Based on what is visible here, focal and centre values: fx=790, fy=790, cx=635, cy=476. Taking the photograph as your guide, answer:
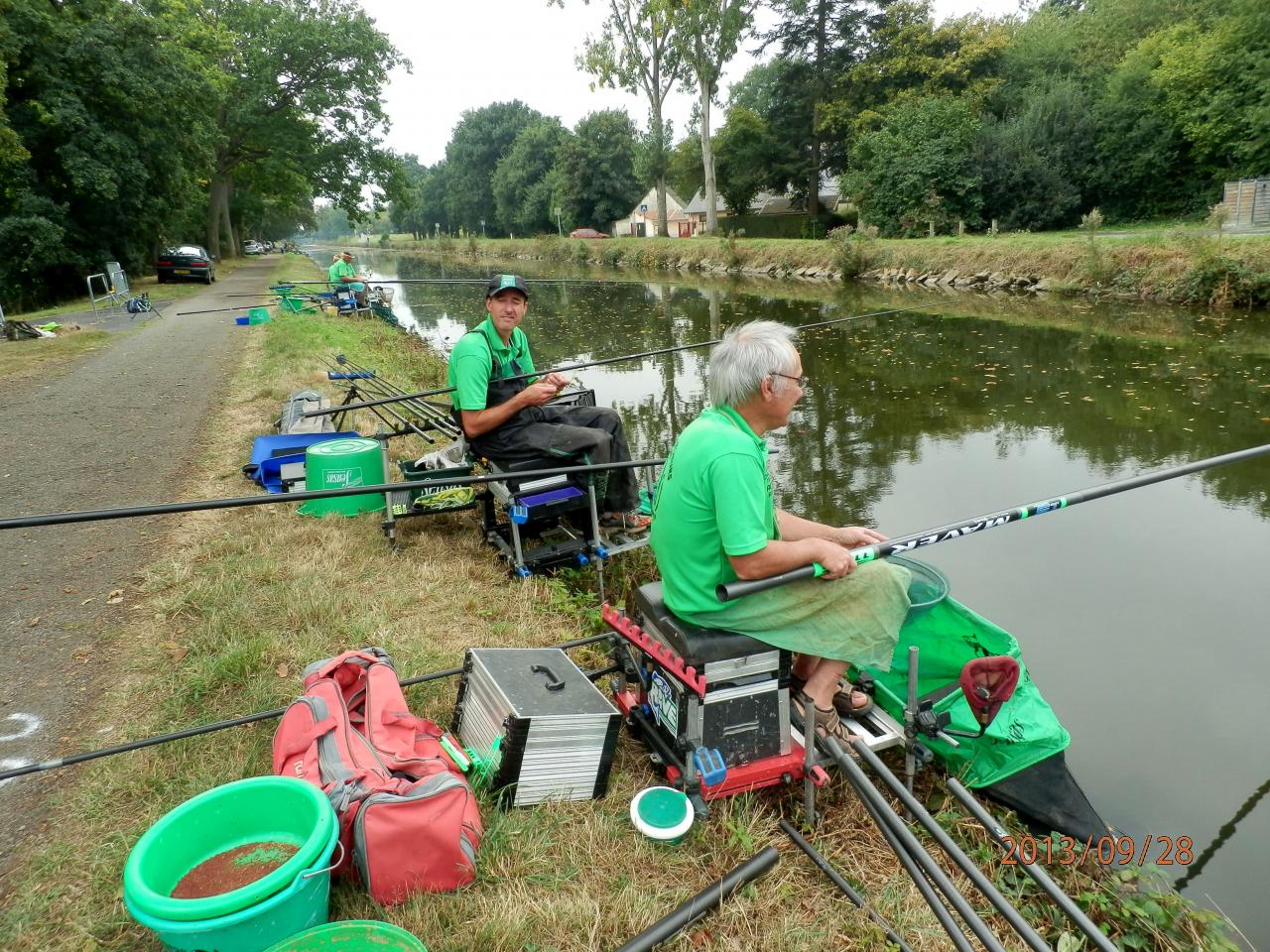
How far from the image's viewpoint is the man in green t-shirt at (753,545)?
2.34 meters

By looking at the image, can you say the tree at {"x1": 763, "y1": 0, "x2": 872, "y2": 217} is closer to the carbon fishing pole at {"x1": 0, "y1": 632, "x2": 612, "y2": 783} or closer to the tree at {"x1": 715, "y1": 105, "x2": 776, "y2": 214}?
the tree at {"x1": 715, "y1": 105, "x2": 776, "y2": 214}

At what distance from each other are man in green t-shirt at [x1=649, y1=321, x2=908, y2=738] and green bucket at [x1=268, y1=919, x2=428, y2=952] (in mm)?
1161

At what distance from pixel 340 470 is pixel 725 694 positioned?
343 cm

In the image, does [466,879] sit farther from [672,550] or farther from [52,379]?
[52,379]

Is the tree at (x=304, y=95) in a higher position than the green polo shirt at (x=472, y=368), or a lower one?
higher

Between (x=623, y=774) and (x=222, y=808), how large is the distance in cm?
125

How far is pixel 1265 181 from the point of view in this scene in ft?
67.0

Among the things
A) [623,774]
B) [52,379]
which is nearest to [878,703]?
[623,774]

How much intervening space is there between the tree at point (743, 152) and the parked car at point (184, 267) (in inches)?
967

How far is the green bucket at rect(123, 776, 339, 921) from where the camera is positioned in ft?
5.51

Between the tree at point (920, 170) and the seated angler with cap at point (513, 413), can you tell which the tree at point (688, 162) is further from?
the seated angler with cap at point (513, 413)

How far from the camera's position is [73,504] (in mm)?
5219

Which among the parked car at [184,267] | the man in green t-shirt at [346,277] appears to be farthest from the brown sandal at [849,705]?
the parked car at [184,267]
